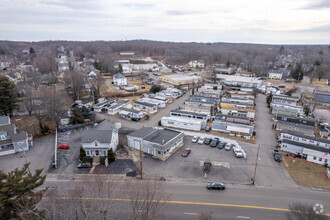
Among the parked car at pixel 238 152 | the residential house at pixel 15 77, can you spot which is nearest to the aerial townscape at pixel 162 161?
the parked car at pixel 238 152

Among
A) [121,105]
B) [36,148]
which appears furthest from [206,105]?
[36,148]

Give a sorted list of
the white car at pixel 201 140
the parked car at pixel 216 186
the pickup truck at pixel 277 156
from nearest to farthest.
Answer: the parked car at pixel 216 186
the pickup truck at pixel 277 156
the white car at pixel 201 140

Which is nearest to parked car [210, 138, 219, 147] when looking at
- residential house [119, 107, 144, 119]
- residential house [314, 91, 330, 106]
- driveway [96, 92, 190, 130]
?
driveway [96, 92, 190, 130]

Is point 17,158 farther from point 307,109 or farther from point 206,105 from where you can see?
point 307,109

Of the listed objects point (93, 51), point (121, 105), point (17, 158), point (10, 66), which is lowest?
point (17, 158)

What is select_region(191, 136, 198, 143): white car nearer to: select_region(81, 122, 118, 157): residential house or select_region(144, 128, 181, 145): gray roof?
select_region(144, 128, 181, 145): gray roof

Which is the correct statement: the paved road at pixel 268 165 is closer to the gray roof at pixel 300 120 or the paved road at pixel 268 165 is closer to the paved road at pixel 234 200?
the paved road at pixel 234 200
